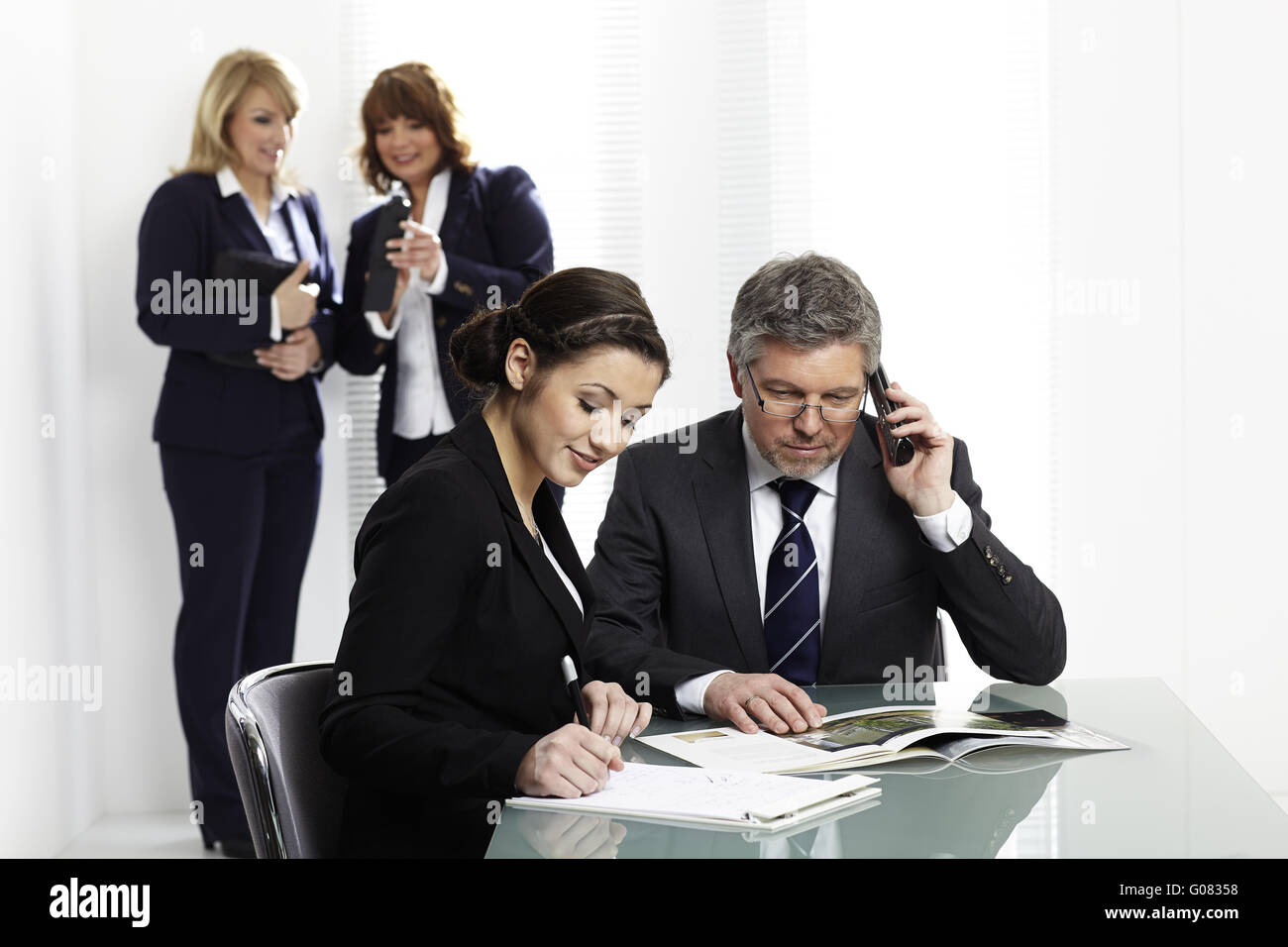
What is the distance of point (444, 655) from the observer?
165 cm

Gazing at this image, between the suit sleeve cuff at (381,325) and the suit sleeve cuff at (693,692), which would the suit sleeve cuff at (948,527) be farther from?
the suit sleeve cuff at (381,325)

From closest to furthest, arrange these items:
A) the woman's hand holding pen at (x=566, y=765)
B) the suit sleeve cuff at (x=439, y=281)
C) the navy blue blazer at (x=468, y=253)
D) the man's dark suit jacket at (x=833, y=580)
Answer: the woman's hand holding pen at (x=566, y=765) → the man's dark suit jacket at (x=833, y=580) → the suit sleeve cuff at (x=439, y=281) → the navy blue blazer at (x=468, y=253)

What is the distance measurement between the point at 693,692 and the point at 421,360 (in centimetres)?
202

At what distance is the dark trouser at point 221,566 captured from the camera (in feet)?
11.8

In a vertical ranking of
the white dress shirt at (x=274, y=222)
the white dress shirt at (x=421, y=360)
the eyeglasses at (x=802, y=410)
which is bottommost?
the eyeglasses at (x=802, y=410)

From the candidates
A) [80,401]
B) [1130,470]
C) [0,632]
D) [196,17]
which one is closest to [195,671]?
[0,632]

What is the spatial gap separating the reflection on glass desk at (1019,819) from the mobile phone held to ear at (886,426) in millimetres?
660

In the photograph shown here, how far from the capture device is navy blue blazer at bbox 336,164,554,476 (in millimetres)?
3645

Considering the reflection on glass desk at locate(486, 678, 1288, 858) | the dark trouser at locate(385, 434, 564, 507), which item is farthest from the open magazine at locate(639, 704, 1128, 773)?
the dark trouser at locate(385, 434, 564, 507)

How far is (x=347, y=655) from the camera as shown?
60.5 inches

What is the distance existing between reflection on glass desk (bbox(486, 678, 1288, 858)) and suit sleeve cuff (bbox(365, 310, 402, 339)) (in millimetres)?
2190

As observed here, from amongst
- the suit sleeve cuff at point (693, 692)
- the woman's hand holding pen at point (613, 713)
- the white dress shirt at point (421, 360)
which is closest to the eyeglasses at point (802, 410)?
the suit sleeve cuff at point (693, 692)
